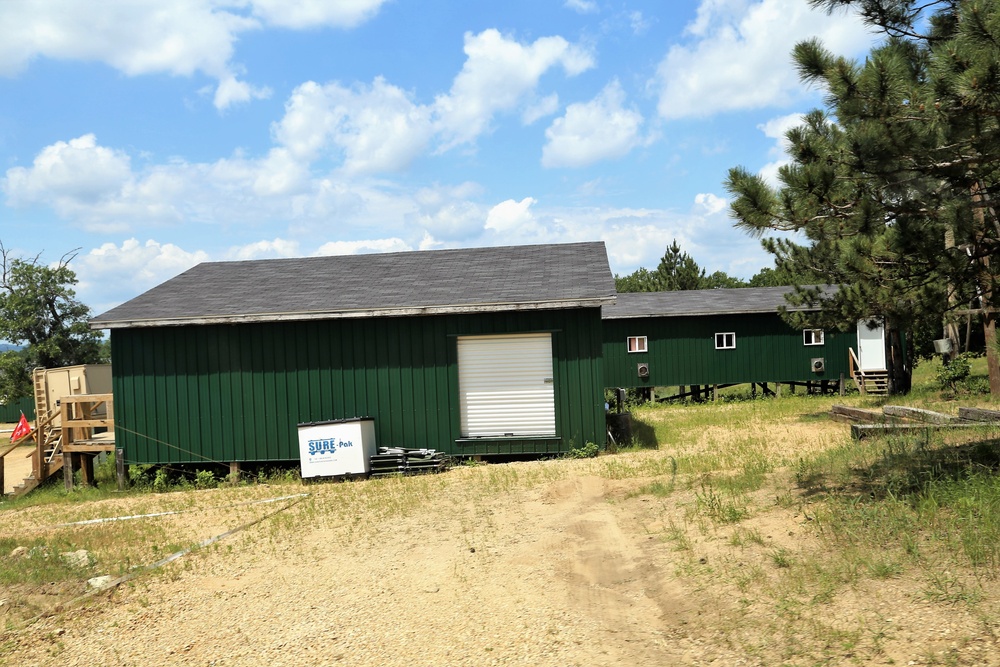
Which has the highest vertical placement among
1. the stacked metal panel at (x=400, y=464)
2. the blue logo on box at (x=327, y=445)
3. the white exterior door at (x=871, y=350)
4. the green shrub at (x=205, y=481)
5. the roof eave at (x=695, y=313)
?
the roof eave at (x=695, y=313)

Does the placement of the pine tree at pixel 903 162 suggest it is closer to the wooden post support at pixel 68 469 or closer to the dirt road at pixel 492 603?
the dirt road at pixel 492 603

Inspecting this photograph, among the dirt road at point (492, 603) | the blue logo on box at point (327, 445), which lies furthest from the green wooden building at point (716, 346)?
the dirt road at point (492, 603)

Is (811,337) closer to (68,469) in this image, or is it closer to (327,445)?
(327,445)

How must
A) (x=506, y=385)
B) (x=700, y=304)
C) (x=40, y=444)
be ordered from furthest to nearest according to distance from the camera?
1. (x=700, y=304)
2. (x=40, y=444)
3. (x=506, y=385)

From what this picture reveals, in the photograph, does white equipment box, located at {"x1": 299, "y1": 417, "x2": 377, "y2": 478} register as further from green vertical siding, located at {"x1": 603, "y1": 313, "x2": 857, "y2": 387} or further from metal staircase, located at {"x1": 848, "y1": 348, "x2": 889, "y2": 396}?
metal staircase, located at {"x1": 848, "y1": 348, "x2": 889, "y2": 396}

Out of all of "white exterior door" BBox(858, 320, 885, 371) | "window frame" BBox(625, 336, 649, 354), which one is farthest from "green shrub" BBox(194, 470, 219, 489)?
"white exterior door" BBox(858, 320, 885, 371)

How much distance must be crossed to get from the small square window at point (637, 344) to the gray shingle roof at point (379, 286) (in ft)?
32.1


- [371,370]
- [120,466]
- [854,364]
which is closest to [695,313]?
[854,364]

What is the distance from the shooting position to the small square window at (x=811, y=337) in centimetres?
2623

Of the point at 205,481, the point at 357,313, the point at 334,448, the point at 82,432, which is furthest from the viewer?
the point at 82,432

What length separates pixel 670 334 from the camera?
26906 millimetres

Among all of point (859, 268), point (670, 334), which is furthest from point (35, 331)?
point (859, 268)

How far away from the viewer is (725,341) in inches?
1043

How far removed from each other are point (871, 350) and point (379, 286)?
731 inches
